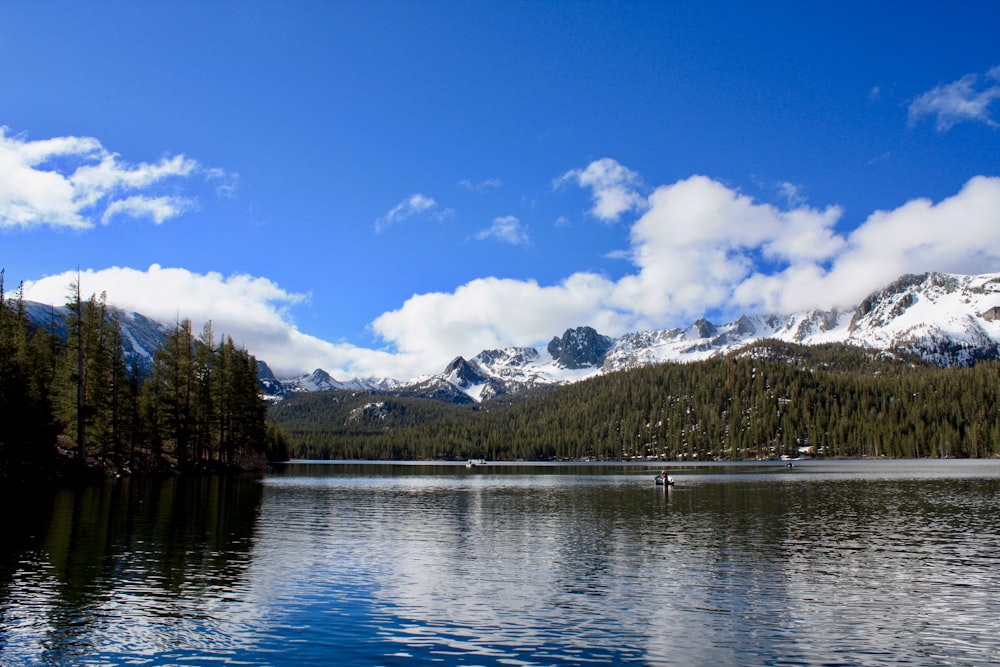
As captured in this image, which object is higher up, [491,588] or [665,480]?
[491,588]

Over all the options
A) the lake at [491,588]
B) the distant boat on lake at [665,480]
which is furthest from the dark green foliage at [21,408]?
the distant boat on lake at [665,480]

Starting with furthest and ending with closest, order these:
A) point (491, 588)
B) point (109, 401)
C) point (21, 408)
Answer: point (109, 401) < point (21, 408) < point (491, 588)

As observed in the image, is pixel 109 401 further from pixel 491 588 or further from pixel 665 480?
pixel 491 588

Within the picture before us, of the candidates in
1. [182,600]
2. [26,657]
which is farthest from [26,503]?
[26,657]

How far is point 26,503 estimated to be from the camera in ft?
187

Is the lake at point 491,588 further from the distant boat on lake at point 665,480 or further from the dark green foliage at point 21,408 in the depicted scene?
the distant boat on lake at point 665,480

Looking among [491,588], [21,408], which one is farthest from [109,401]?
[491,588]

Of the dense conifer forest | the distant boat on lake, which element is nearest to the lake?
the dense conifer forest

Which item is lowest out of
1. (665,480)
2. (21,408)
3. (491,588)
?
(665,480)

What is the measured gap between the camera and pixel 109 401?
302 feet

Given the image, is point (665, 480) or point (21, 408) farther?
point (665, 480)

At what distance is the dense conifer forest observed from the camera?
7106 centimetres

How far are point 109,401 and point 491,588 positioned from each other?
81.5 metres

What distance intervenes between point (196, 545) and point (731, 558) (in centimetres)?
3074
